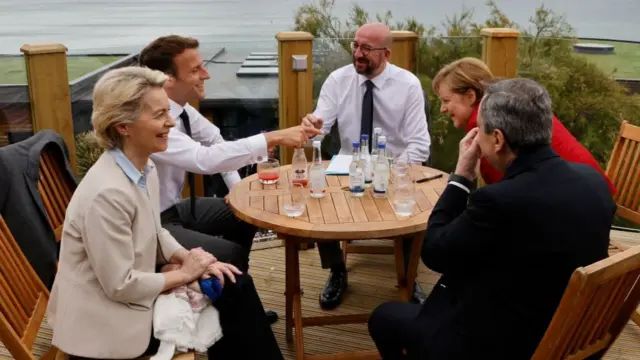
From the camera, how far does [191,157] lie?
297 centimetres

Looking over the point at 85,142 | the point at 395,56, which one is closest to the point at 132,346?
the point at 85,142

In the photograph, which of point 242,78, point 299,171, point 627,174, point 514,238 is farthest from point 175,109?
point 627,174

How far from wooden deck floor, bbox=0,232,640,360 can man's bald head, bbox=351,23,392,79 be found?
48.3 inches

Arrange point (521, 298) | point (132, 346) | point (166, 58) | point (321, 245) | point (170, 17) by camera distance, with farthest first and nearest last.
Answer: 1. point (170, 17)
2. point (321, 245)
3. point (166, 58)
4. point (132, 346)
5. point (521, 298)

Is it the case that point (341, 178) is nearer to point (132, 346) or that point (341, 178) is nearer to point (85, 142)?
point (132, 346)

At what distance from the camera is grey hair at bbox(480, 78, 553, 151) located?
1780 mm

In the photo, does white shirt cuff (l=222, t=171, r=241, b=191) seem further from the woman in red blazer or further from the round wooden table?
the woman in red blazer

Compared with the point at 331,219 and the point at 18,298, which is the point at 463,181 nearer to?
A: the point at 331,219

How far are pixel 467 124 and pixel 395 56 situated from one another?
1.88m

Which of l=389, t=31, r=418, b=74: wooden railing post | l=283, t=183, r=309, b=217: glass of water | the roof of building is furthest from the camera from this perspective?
l=389, t=31, r=418, b=74: wooden railing post

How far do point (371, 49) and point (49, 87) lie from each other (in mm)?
1896

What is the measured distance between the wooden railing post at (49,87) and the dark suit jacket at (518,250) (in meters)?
2.60

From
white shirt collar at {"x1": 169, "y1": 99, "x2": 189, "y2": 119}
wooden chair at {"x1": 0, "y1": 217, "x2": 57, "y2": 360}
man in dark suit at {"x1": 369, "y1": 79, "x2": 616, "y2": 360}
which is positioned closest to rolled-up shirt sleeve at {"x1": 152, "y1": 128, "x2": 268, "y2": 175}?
white shirt collar at {"x1": 169, "y1": 99, "x2": 189, "y2": 119}

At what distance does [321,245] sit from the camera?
3496mm
